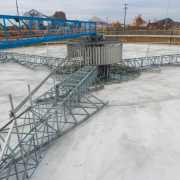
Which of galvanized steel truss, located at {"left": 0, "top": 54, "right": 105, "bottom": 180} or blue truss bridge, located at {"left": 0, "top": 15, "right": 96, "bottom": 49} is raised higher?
blue truss bridge, located at {"left": 0, "top": 15, "right": 96, "bottom": 49}

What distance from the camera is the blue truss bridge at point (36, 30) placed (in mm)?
8187

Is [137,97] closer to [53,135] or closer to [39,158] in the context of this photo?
[53,135]

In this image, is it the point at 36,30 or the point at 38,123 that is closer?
the point at 38,123

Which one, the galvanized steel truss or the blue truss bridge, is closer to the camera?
the galvanized steel truss

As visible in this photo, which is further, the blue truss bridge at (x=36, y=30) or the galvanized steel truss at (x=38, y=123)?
the blue truss bridge at (x=36, y=30)

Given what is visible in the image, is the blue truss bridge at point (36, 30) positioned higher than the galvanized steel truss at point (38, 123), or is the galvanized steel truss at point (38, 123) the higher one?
the blue truss bridge at point (36, 30)

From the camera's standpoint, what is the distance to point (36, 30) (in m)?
12.5

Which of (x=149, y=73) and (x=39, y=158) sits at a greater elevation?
(x=149, y=73)

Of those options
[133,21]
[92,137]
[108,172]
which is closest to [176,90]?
[92,137]

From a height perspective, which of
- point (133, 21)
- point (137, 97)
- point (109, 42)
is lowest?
point (137, 97)

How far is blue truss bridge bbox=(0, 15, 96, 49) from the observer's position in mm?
8187

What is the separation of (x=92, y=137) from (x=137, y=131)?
1.52 metres

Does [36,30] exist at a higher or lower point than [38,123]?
higher

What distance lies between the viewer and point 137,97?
889 cm
